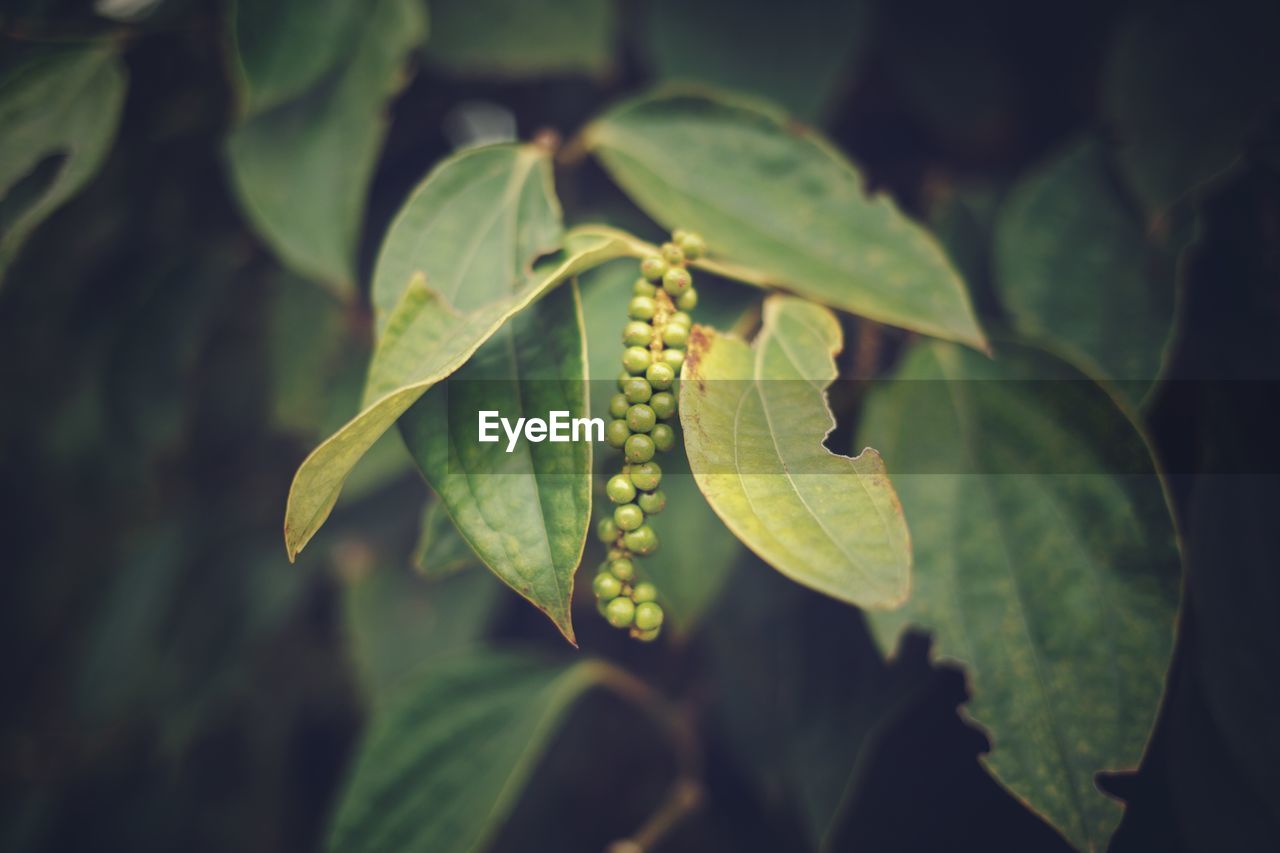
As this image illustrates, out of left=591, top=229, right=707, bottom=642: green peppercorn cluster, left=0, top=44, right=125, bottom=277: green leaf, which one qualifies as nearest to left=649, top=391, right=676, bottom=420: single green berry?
left=591, top=229, right=707, bottom=642: green peppercorn cluster

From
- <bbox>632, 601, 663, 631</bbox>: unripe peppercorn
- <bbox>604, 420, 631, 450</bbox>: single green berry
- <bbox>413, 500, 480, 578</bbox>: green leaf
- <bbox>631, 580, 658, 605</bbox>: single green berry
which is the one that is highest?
<bbox>604, 420, 631, 450</bbox>: single green berry

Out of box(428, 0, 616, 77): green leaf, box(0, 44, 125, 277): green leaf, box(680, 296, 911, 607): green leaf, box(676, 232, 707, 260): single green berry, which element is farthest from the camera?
box(428, 0, 616, 77): green leaf

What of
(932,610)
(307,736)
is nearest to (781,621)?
(932,610)

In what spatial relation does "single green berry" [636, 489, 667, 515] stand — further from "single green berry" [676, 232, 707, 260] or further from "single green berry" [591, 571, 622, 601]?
"single green berry" [676, 232, 707, 260]

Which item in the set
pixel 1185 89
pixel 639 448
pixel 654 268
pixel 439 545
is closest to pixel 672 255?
pixel 654 268

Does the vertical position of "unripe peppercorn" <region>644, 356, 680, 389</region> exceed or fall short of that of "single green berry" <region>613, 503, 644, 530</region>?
it exceeds it

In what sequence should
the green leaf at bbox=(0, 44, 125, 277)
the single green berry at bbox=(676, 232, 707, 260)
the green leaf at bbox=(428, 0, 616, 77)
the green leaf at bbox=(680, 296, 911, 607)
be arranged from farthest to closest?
1. the green leaf at bbox=(428, 0, 616, 77)
2. the green leaf at bbox=(0, 44, 125, 277)
3. the single green berry at bbox=(676, 232, 707, 260)
4. the green leaf at bbox=(680, 296, 911, 607)

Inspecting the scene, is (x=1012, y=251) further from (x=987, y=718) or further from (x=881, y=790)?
(x=881, y=790)

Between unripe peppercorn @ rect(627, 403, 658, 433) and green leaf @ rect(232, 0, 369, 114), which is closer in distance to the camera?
unripe peppercorn @ rect(627, 403, 658, 433)
